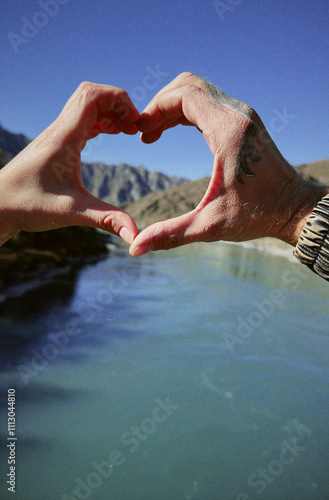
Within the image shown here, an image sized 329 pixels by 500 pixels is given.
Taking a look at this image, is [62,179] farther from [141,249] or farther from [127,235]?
[141,249]

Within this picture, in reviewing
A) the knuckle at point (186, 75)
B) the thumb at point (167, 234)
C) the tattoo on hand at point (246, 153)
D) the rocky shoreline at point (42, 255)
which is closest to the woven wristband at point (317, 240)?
the tattoo on hand at point (246, 153)

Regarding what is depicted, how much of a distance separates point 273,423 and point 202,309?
559 centimetres

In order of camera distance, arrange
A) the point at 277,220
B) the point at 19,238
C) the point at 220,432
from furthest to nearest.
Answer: the point at 19,238, the point at 220,432, the point at 277,220

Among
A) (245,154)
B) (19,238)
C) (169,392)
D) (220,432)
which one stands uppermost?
(245,154)

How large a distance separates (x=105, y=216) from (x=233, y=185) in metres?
0.59

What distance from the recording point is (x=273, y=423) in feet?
15.7

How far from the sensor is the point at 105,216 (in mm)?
1597

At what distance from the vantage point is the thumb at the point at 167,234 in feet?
4.80

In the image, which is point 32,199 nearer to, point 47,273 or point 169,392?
point 169,392

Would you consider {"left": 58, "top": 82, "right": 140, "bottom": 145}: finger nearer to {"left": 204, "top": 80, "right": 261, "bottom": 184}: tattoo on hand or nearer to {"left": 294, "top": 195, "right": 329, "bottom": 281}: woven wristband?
{"left": 204, "top": 80, "right": 261, "bottom": 184}: tattoo on hand

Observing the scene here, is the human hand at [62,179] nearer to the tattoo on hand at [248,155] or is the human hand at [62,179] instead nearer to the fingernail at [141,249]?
the fingernail at [141,249]

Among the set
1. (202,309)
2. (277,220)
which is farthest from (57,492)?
(202,309)

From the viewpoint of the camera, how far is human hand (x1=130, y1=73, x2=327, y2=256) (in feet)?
4.69

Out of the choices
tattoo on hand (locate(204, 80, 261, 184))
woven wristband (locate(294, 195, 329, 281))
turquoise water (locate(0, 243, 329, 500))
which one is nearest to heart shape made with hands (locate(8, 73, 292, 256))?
tattoo on hand (locate(204, 80, 261, 184))
